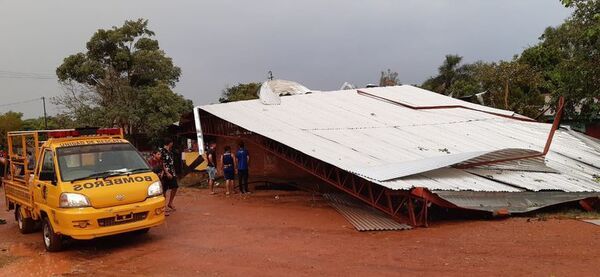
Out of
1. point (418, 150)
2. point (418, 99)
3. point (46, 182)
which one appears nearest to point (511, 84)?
point (418, 99)

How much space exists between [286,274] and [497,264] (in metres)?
2.84

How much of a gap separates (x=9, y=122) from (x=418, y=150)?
178ft

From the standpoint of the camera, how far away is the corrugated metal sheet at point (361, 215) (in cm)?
898

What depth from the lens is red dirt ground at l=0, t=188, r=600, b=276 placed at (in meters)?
6.40

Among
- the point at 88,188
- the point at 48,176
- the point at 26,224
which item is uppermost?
the point at 48,176

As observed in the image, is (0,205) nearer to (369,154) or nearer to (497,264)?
(369,154)

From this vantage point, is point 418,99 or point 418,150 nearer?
point 418,150

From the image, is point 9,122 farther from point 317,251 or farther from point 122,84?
point 317,251

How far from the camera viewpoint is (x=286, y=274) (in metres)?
6.29

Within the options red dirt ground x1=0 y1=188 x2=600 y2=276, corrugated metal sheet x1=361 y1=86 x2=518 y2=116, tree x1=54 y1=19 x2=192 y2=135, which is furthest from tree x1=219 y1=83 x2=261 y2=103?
red dirt ground x1=0 y1=188 x2=600 y2=276

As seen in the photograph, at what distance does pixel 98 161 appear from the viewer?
8383 mm

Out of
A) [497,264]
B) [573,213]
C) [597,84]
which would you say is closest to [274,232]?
[497,264]

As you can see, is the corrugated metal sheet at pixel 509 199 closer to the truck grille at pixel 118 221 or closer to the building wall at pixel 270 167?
the truck grille at pixel 118 221

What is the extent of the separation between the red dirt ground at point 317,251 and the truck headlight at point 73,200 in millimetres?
898
